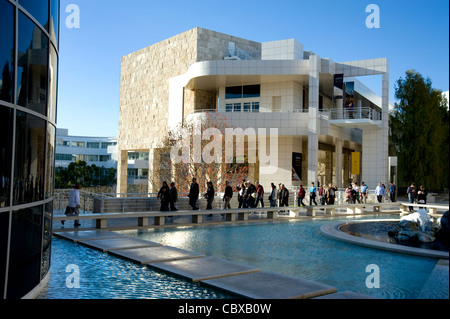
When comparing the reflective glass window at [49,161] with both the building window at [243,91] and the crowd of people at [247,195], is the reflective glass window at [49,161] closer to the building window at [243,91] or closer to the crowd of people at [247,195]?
the crowd of people at [247,195]

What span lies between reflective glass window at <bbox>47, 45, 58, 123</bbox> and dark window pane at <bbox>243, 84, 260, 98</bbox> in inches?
1287

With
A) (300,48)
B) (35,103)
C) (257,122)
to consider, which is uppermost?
(300,48)

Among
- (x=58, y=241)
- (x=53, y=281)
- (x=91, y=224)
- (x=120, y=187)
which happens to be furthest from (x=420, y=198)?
(x=120, y=187)

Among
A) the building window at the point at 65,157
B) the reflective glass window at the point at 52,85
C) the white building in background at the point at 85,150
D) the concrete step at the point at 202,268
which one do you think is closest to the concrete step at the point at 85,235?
the concrete step at the point at 202,268

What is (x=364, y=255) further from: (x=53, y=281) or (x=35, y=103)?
(x=35, y=103)

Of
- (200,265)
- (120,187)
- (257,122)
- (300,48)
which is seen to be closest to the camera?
(200,265)

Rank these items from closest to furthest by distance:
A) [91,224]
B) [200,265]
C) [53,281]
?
[53,281], [200,265], [91,224]

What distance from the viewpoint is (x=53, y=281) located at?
7.26 metres

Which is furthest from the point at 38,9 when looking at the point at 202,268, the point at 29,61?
the point at 202,268

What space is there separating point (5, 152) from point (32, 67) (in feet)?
4.87

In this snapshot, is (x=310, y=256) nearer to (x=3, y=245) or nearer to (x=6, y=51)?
(x=3, y=245)

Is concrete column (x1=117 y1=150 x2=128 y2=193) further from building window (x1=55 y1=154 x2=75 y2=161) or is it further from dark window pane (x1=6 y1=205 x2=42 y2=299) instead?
building window (x1=55 y1=154 x2=75 y2=161)

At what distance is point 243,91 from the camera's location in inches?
1558

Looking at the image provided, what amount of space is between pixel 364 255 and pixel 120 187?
150 ft
